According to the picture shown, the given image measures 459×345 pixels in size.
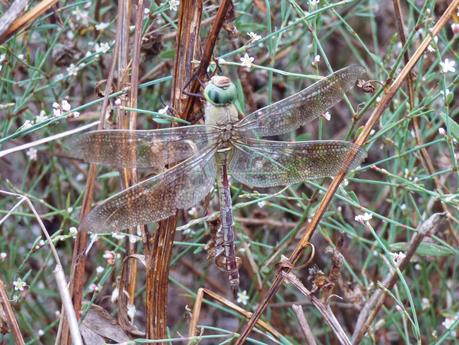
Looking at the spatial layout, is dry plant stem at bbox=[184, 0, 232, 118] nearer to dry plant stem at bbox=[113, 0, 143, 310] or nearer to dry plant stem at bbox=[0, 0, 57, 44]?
dry plant stem at bbox=[113, 0, 143, 310]

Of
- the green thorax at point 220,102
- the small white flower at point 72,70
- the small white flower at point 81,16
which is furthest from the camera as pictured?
the small white flower at point 81,16

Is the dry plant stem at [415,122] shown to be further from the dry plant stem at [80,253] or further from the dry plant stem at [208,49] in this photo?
the dry plant stem at [80,253]

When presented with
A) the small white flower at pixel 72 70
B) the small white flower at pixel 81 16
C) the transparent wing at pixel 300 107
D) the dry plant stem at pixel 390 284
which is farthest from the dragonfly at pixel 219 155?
the small white flower at pixel 81 16

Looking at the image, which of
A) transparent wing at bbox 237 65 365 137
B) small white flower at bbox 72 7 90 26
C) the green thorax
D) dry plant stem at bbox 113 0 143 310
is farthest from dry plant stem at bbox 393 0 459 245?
small white flower at bbox 72 7 90 26

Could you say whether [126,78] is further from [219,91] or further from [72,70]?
→ [72,70]

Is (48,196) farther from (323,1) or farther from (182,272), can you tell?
(323,1)

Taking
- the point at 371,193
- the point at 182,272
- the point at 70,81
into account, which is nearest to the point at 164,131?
the point at 70,81

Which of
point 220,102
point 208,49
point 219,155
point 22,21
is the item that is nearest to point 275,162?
point 219,155
